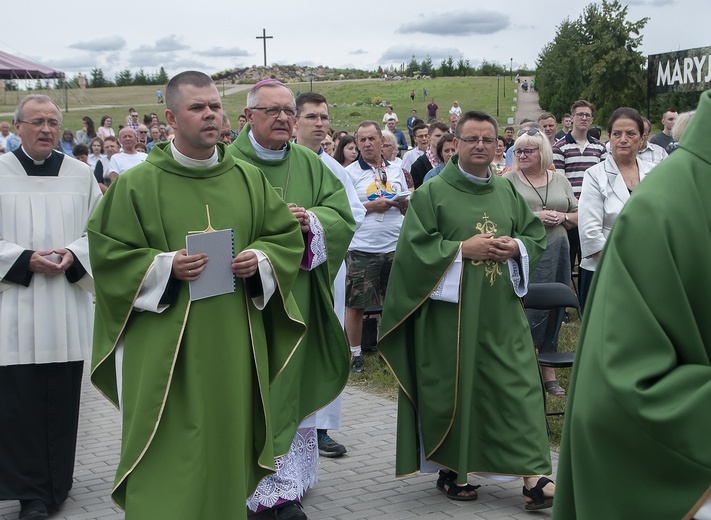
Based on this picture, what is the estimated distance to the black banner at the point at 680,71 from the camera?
1516cm

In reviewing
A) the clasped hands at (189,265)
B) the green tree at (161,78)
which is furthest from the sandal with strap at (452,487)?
the green tree at (161,78)

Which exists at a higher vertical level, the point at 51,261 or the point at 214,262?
the point at 214,262

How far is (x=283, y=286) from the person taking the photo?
4652mm

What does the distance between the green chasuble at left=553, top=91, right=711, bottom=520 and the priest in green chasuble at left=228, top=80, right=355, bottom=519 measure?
11.1ft

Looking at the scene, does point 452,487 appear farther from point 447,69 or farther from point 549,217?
point 447,69

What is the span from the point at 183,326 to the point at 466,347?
190 centimetres

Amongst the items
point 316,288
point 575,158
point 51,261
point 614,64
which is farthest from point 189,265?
point 614,64

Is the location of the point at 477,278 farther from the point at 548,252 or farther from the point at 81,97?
the point at 81,97

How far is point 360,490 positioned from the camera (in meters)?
5.79

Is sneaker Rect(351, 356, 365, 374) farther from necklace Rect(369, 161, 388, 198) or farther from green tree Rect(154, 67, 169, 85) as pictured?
green tree Rect(154, 67, 169, 85)

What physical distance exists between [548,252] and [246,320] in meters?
4.08

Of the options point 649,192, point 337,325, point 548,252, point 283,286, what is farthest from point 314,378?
point 649,192

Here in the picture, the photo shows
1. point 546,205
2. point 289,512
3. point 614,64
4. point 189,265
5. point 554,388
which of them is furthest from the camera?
point 614,64

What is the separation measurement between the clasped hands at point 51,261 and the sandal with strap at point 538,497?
308 cm
